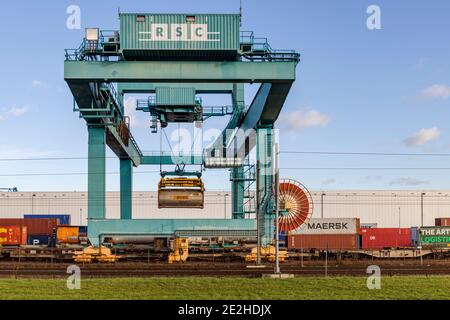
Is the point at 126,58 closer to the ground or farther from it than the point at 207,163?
farther from it

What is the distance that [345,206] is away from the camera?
9700cm

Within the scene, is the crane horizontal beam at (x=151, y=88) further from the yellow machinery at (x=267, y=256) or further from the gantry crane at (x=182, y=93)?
the yellow machinery at (x=267, y=256)

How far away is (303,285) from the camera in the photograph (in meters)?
21.5

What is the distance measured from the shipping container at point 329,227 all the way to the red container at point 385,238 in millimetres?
1982

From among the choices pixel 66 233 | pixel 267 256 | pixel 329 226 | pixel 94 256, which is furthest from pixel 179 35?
pixel 66 233

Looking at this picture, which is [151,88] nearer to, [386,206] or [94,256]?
[94,256]

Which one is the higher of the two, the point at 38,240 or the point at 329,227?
the point at 329,227

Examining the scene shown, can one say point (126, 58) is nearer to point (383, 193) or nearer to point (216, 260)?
point (216, 260)

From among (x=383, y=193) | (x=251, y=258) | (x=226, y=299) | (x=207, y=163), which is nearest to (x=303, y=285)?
(x=226, y=299)

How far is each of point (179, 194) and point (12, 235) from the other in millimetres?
18709

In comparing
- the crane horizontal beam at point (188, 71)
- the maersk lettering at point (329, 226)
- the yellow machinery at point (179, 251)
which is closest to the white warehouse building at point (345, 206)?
the maersk lettering at point (329, 226)

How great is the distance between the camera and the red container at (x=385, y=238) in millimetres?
50375

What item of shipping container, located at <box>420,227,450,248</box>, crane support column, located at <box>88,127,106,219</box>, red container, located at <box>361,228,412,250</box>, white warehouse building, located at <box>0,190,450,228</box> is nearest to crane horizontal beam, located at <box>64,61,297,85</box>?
crane support column, located at <box>88,127,106,219</box>

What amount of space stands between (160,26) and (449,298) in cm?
2277
